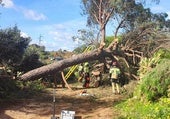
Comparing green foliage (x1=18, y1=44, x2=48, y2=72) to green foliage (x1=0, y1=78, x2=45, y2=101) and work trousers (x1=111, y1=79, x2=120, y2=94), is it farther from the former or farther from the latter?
work trousers (x1=111, y1=79, x2=120, y2=94)

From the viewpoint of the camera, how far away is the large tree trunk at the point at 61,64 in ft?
59.4

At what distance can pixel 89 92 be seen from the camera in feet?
57.0

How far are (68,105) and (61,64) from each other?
14.5ft

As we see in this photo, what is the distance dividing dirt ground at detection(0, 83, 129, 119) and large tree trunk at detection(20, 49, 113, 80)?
41.4 inches

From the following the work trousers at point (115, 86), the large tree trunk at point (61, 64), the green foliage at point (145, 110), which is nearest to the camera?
the green foliage at point (145, 110)

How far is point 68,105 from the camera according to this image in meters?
14.5

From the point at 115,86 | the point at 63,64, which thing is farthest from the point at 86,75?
the point at 115,86

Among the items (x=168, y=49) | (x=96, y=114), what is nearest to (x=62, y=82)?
(x=168, y=49)

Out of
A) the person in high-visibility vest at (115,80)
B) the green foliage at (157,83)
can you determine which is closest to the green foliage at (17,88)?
the person in high-visibility vest at (115,80)

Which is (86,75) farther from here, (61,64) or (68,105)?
(68,105)

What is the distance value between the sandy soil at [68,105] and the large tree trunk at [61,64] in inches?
41.9

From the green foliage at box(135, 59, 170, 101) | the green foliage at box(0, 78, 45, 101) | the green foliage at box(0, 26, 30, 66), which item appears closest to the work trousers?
the green foliage at box(0, 78, 45, 101)

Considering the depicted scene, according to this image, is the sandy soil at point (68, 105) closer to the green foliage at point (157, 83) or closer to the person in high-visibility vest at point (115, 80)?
the person in high-visibility vest at point (115, 80)

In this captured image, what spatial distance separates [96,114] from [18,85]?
509cm
